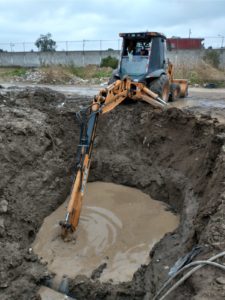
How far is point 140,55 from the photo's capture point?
475 inches

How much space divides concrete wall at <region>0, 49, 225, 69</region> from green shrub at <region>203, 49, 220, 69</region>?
1.65 feet

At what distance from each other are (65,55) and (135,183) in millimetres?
29116

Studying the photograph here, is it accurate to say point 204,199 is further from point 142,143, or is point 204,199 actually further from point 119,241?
point 142,143

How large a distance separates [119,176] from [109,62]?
23400 mm

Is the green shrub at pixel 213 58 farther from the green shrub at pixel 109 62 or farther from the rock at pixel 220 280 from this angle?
the rock at pixel 220 280

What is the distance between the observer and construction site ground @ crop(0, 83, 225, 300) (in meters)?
5.49

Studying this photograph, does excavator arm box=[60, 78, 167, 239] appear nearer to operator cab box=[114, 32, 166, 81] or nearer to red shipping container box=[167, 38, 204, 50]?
operator cab box=[114, 32, 166, 81]

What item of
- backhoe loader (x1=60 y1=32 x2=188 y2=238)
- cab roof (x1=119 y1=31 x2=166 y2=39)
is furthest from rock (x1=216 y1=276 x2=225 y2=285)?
cab roof (x1=119 y1=31 x2=166 y2=39)

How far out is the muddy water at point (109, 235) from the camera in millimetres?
6254

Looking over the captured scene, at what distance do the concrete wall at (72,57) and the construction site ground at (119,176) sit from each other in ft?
60.8

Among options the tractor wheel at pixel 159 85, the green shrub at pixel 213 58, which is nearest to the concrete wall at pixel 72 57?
the green shrub at pixel 213 58

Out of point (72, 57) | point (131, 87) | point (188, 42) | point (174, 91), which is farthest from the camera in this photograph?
point (72, 57)

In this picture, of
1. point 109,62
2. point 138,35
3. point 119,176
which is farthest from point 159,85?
point 109,62

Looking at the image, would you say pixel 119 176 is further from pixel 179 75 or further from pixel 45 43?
pixel 45 43
